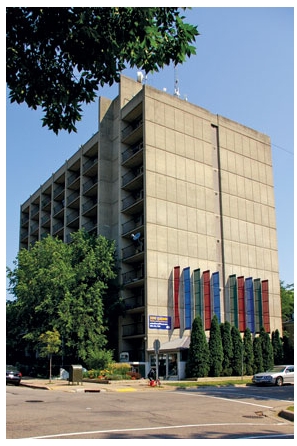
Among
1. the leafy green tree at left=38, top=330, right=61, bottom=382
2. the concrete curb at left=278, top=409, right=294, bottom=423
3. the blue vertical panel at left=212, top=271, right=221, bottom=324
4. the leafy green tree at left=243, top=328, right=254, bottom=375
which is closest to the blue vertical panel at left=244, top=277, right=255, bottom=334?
the blue vertical panel at left=212, top=271, right=221, bottom=324

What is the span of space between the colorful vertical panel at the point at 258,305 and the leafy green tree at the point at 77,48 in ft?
131

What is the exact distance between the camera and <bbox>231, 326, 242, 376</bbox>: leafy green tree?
3638cm

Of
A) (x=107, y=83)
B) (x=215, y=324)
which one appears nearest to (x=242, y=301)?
(x=215, y=324)

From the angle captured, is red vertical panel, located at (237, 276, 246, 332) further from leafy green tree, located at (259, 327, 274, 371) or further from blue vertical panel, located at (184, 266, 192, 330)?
blue vertical panel, located at (184, 266, 192, 330)

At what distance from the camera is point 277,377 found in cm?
2881

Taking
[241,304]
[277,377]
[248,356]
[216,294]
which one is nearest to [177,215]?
[216,294]

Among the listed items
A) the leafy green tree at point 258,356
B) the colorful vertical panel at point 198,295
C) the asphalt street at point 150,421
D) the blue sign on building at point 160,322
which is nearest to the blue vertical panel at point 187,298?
the colorful vertical panel at point 198,295

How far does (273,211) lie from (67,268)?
24.4m

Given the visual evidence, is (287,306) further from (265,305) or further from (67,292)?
(67,292)

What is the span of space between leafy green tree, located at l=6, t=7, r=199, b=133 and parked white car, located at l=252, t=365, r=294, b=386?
24.1 meters

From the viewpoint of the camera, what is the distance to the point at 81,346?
3734 centimetres

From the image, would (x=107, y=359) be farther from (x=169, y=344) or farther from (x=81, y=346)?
(x=169, y=344)

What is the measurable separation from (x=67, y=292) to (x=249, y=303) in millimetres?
17386
